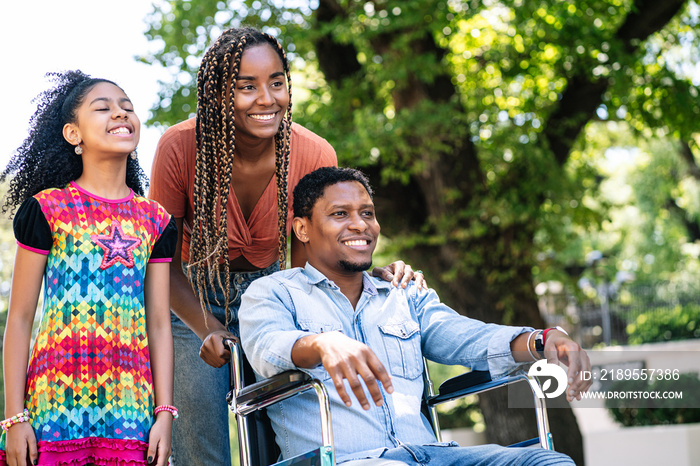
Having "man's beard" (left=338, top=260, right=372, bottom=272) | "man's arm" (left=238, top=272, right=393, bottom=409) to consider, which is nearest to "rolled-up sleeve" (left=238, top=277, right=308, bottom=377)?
"man's arm" (left=238, top=272, right=393, bottom=409)

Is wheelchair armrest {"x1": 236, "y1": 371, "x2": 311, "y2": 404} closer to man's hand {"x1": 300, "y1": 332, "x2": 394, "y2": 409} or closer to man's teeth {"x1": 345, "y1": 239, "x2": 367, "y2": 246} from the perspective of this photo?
man's hand {"x1": 300, "y1": 332, "x2": 394, "y2": 409}

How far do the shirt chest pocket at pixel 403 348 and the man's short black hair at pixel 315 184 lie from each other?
0.50 m

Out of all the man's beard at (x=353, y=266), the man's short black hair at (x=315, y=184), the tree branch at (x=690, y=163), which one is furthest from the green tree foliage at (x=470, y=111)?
the tree branch at (x=690, y=163)

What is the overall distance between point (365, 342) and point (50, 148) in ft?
3.92

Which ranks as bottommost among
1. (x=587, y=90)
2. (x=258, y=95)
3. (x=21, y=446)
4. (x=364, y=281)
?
(x=21, y=446)

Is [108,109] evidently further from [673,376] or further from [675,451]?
[673,376]

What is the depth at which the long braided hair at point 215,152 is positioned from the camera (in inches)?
103

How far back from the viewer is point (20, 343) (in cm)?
204

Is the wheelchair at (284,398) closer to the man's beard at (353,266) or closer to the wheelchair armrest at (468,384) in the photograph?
the wheelchair armrest at (468,384)

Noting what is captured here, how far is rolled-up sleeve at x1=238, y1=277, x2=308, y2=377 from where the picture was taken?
7.16 ft

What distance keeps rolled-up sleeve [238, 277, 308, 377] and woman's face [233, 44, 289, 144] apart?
54 centimetres

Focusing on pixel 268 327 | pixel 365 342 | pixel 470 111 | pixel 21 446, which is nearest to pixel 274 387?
pixel 268 327

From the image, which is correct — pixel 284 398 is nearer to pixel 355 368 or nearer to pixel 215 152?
pixel 355 368

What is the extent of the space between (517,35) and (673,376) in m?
5.16
